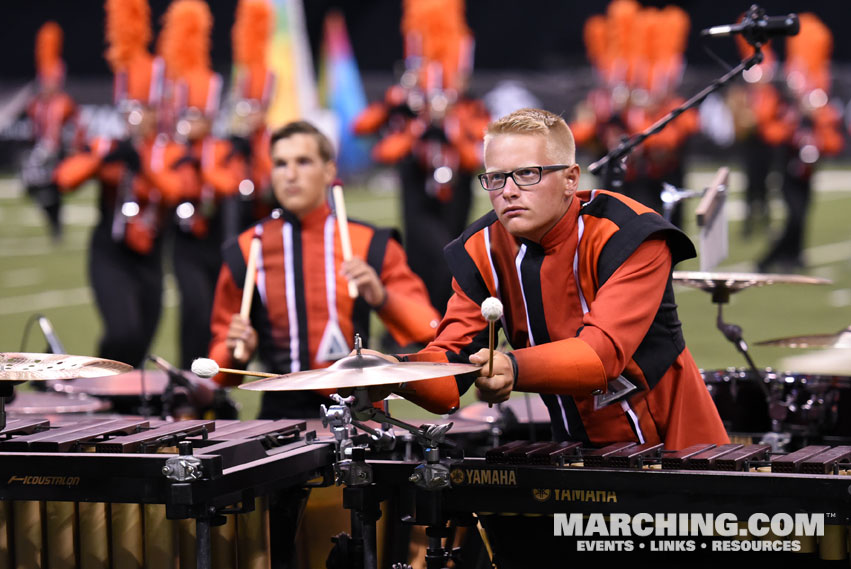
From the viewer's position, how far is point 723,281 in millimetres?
4176

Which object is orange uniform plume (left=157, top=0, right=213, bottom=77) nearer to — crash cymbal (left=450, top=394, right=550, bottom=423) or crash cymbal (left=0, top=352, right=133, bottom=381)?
crash cymbal (left=450, top=394, right=550, bottom=423)

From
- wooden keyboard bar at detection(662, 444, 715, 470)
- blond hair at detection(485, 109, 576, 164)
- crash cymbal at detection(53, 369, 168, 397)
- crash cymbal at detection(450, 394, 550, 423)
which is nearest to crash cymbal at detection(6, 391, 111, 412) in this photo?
crash cymbal at detection(53, 369, 168, 397)

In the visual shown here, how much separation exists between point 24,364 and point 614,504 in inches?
56.6

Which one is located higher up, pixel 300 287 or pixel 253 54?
pixel 253 54

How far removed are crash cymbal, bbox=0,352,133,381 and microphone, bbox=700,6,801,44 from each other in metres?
1.92

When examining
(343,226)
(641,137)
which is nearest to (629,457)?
(641,137)

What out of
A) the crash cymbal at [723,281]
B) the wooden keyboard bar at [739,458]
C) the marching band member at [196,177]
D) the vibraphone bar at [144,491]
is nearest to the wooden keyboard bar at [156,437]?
the vibraphone bar at [144,491]

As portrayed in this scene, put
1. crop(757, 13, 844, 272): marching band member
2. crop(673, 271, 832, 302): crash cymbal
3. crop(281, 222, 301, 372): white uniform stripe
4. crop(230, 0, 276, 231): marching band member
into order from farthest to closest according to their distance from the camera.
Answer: crop(757, 13, 844, 272): marching band member < crop(230, 0, 276, 231): marching band member < crop(281, 222, 301, 372): white uniform stripe < crop(673, 271, 832, 302): crash cymbal

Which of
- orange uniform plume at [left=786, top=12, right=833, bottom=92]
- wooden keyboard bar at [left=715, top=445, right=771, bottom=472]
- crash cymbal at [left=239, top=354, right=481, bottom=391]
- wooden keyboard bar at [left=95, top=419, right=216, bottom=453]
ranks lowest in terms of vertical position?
wooden keyboard bar at [left=715, top=445, right=771, bottom=472]

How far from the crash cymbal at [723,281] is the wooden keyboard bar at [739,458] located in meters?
1.14

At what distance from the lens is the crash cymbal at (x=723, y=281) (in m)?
4.15

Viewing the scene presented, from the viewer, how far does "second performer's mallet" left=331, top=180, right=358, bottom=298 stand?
461 centimetres

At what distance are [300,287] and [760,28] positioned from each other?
1.79 m

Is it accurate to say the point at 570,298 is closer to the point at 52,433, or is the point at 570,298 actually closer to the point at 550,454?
the point at 550,454
